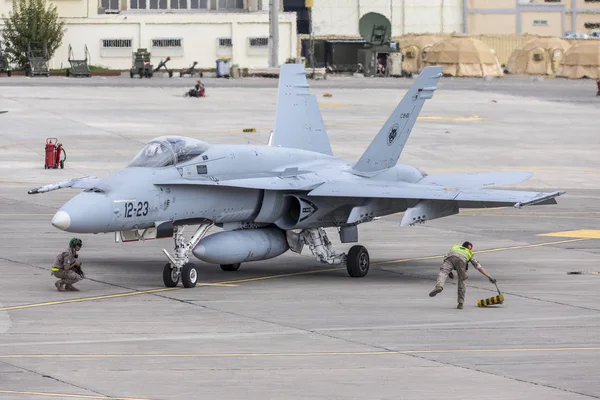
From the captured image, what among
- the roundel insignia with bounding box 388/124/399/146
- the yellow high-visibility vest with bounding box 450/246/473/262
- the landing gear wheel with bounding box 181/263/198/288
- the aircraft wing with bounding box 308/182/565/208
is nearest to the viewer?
the yellow high-visibility vest with bounding box 450/246/473/262

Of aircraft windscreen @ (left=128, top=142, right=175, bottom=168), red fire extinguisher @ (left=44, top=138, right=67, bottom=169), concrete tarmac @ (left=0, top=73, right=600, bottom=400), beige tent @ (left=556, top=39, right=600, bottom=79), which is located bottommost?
concrete tarmac @ (left=0, top=73, right=600, bottom=400)

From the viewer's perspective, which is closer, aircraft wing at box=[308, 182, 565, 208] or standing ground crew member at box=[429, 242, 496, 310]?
standing ground crew member at box=[429, 242, 496, 310]

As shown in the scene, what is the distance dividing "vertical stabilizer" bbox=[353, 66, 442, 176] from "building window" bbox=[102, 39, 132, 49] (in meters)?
88.4

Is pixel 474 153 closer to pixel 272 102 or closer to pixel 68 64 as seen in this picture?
pixel 272 102

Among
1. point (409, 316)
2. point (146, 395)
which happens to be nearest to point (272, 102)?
point (409, 316)

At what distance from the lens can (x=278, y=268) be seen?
109ft

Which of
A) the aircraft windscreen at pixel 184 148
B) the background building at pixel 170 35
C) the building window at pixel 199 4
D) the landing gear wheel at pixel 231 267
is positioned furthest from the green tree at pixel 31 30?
the aircraft windscreen at pixel 184 148

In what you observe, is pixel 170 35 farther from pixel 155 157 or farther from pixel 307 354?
pixel 307 354

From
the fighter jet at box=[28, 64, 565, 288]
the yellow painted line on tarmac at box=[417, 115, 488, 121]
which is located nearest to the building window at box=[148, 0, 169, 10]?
the yellow painted line on tarmac at box=[417, 115, 488, 121]

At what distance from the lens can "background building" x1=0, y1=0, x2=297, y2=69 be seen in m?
119

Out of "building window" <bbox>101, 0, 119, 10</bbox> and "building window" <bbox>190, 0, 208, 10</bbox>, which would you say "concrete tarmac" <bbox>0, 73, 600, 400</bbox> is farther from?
"building window" <bbox>190, 0, 208, 10</bbox>

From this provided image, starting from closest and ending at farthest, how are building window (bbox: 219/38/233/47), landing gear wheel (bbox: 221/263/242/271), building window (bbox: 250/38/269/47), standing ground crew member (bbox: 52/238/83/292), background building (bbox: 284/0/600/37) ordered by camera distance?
1. standing ground crew member (bbox: 52/238/83/292)
2. landing gear wheel (bbox: 221/263/242/271)
3. building window (bbox: 219/38/233/47)
4. building window (bbox: 250/38/269/47)
5. background building (bbox: 284/0/600/37)

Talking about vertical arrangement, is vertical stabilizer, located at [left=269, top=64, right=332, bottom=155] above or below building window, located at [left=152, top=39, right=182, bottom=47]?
below

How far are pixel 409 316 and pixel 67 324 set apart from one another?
22.7 feet
